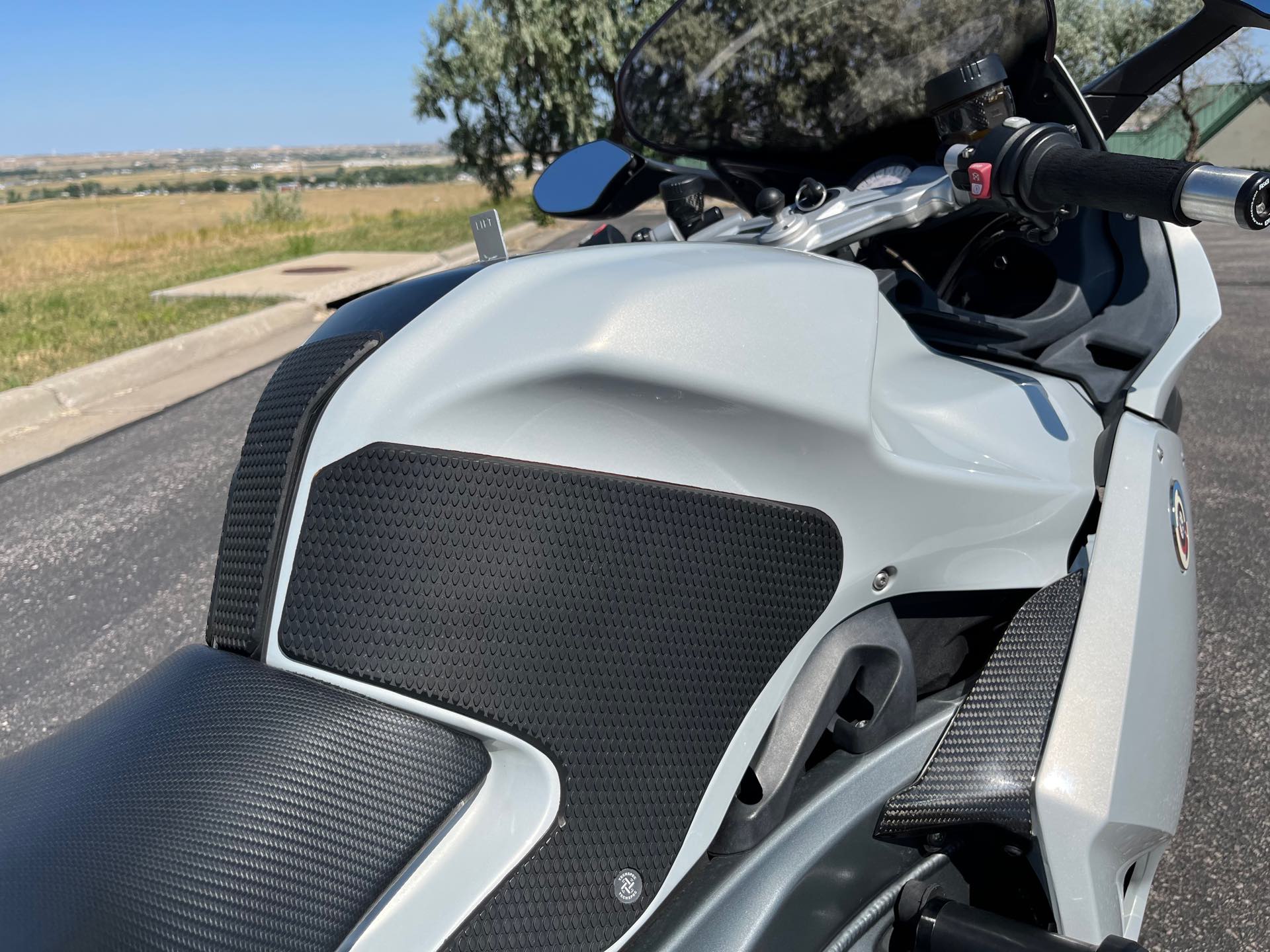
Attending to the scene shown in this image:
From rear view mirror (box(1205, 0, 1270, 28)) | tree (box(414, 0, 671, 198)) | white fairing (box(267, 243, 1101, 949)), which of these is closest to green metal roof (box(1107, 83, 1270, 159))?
rear view mirror (box(1205, 0, 1270, 28))

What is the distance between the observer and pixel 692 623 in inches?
41.8

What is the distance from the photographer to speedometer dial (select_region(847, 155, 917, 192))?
1763 mm

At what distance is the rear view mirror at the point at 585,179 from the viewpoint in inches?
80.8

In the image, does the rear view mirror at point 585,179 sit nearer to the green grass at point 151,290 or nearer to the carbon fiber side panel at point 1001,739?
the carbon fiber side panel at point 1001,739

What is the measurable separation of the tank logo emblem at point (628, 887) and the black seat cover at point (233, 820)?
0.19 m

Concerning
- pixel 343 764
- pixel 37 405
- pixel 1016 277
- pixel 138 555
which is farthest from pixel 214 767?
pixel 37 405

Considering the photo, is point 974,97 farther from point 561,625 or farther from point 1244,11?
point 561,625

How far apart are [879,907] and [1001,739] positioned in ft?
0.85

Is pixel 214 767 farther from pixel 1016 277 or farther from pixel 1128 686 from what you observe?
pixel 1016 277

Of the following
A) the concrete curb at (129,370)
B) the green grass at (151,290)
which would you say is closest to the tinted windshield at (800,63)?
the concrete curb at (129,370)

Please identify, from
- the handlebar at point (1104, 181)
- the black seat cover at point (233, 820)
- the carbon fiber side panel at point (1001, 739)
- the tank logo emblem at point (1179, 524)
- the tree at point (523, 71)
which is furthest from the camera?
the tree at point (523, 71)

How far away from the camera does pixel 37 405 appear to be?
580 centimetres

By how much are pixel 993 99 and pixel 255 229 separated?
23152 mm

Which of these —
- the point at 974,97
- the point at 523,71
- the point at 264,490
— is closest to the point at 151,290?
the point at 974,97
